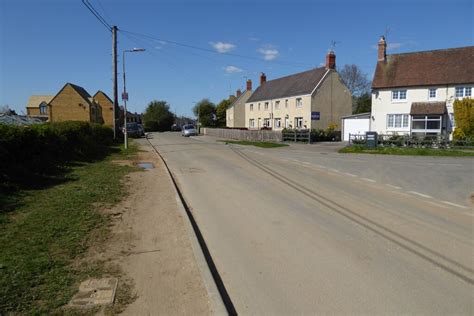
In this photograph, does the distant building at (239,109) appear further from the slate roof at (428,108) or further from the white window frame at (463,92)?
the white window frame at (463,92)

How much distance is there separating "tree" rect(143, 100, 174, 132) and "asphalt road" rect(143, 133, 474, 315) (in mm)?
88358

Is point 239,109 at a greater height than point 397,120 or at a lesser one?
greater

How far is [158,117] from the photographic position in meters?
105

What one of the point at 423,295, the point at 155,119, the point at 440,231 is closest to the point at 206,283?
the point at 423,295

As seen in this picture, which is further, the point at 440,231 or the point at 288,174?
the point at 288,174

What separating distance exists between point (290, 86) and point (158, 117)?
57189 millimetres

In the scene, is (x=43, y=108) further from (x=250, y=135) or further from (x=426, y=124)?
(x=426, y=124)

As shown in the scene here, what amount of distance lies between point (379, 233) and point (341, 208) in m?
2.05

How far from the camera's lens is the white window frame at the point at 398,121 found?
37066 millimetres

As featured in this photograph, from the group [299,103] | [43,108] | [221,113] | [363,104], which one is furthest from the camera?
[43,108]

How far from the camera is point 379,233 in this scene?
22.5 feet

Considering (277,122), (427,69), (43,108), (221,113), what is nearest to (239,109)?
(277,122)

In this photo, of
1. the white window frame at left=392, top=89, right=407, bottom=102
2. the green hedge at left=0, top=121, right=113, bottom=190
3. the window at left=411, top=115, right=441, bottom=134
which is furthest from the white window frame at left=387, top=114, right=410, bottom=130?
the green hedge at left=0, top=121, right=113, bottom=190

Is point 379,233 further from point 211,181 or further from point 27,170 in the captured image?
point 27,170
